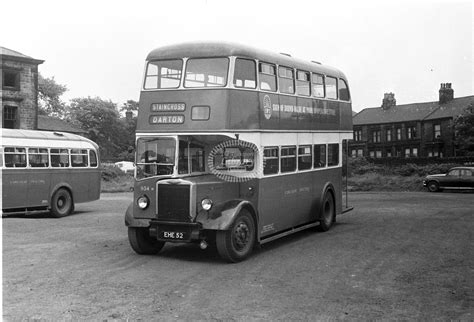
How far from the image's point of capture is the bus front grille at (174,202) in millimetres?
9852

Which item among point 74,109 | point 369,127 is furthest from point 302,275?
point 74,109

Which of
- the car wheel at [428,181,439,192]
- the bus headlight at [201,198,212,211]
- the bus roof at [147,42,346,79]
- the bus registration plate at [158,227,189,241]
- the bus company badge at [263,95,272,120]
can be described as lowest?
the car wheel at [428,181,439,192]

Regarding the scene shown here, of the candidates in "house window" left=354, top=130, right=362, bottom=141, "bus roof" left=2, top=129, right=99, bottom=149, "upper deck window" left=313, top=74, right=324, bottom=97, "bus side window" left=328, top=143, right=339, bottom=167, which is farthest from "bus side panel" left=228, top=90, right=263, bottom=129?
"house window" left=354, top=130, right=362, bottom=141

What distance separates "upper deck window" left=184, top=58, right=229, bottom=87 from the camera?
10.4 metres

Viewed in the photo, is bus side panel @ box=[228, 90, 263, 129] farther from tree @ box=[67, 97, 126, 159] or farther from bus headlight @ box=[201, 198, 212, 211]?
tree @ box=[67, 97, 126, 159]

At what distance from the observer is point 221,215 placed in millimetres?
9805

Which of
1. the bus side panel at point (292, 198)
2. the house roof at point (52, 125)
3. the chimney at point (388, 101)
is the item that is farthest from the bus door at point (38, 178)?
the chimney at point (388, 101)

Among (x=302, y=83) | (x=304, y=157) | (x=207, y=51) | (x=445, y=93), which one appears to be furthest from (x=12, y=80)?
(x=445, y=93)

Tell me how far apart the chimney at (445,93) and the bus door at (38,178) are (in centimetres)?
5002

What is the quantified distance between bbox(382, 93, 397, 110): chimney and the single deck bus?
50.7 metres

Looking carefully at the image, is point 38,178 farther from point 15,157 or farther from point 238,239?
point 238,239

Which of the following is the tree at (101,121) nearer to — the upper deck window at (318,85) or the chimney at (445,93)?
the chimney at (445,93)

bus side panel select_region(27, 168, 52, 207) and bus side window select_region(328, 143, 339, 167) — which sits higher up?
bus side window select_region(328, 143, 339, 167)

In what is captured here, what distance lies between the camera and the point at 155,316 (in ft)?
21.2
